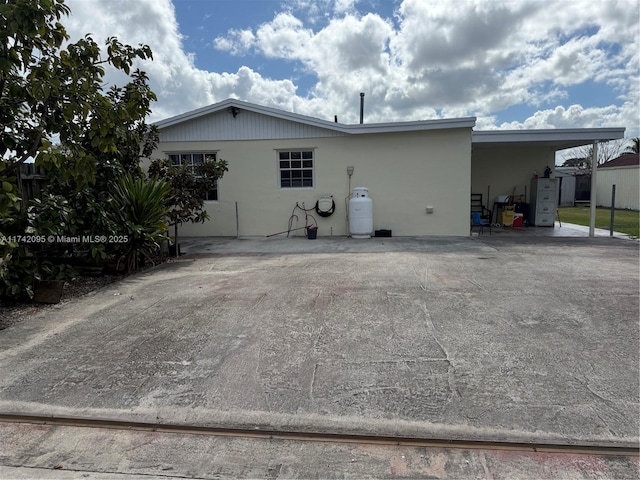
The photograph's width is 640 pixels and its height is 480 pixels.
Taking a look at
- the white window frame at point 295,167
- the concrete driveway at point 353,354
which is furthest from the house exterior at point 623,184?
the concrete driveway at point 353,354

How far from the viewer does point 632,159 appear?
89.4 ft

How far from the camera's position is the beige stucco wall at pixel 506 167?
14.6 m

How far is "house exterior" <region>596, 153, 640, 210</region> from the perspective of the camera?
23.2 metres

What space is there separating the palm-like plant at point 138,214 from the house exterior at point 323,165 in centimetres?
440

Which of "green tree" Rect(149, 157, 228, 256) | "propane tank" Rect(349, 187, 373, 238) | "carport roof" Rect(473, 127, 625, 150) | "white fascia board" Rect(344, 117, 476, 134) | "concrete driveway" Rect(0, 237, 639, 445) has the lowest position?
"concrete driveway" Rect(0, 237, 639, 445)

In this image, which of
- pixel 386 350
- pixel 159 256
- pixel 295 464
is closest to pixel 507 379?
pixel 386 350

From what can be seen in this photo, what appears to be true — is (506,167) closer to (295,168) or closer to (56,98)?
(295,168)

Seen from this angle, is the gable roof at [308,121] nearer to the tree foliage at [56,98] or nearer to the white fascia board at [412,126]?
the white fascia board at [412,126]

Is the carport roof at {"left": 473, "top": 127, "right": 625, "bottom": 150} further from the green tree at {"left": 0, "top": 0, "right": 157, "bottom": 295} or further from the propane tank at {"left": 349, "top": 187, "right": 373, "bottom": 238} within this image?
the green tree at {"left": 0, "top": 0, "right": 157, "bottom": 295}

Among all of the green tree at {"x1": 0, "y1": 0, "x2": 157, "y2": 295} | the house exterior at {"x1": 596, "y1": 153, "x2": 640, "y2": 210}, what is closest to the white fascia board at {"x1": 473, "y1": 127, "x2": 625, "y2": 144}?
the green tree at {"x1": 0, "y1": 0, "x2": 157, "y2": 295}

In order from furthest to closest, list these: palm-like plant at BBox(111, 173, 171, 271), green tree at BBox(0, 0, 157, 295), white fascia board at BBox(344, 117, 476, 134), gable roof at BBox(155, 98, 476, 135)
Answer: gable roof at BBox(155, 98, 476, 135) → white fascia board at BBox(344, 117, 476, 134) → palm-like plant at BBox(111, 173, 171, 271) → green tree at BBox(0, 0, 157, 295)

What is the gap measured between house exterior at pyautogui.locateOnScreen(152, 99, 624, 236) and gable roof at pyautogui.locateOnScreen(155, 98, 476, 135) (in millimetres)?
28

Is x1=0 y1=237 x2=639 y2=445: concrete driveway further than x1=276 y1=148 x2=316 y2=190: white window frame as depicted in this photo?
No

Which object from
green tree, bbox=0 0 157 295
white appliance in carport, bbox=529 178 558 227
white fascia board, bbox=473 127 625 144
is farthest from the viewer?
white appliance in carport, bbox=529 178 558 227
